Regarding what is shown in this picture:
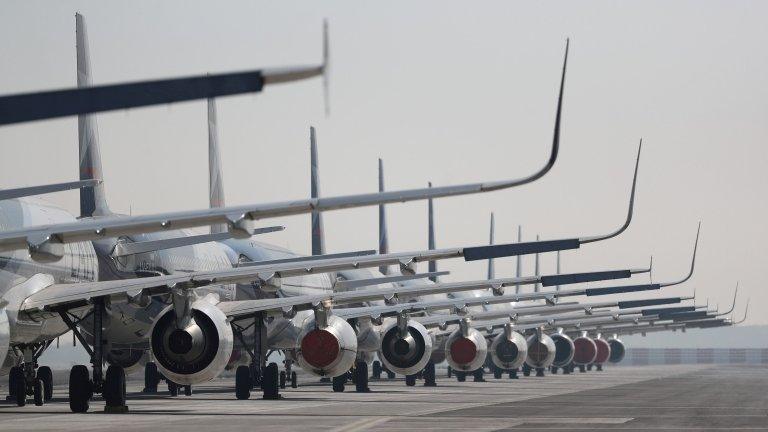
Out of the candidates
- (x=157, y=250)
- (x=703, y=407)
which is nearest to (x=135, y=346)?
(x=157, y=250)

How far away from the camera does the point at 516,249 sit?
1155 inches

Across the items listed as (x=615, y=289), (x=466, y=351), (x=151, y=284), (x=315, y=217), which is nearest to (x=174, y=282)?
(x=151, y=284)

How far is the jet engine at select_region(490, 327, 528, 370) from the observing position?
70000 mm

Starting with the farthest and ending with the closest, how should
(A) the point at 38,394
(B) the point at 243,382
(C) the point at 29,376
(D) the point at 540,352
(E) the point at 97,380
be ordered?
(D) the point at 540,352, (B) the point at 243,382, (C) the point at 29,376, (A) the point at 38,394, (E) the point at 97,380

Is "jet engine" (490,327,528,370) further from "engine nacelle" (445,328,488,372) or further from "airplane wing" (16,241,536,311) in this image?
"airplane wing" (16,241,536,311)

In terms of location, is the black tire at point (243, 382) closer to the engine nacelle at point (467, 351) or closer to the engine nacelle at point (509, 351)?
the engine nacelle at point (467, 351)

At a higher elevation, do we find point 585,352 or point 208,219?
point 208,219

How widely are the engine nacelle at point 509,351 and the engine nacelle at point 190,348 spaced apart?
4034cm

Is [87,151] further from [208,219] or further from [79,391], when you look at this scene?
[208,219]

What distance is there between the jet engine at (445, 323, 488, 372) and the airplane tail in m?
22.3

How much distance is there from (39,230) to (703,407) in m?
19.4

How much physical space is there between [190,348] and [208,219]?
8.62m

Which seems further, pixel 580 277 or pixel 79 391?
pixel 580 277

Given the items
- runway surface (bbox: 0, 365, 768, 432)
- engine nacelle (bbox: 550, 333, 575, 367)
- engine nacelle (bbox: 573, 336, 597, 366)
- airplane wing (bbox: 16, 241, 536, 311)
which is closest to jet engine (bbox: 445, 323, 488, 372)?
runway surface (bbox: 0, 365, 768, 432)
